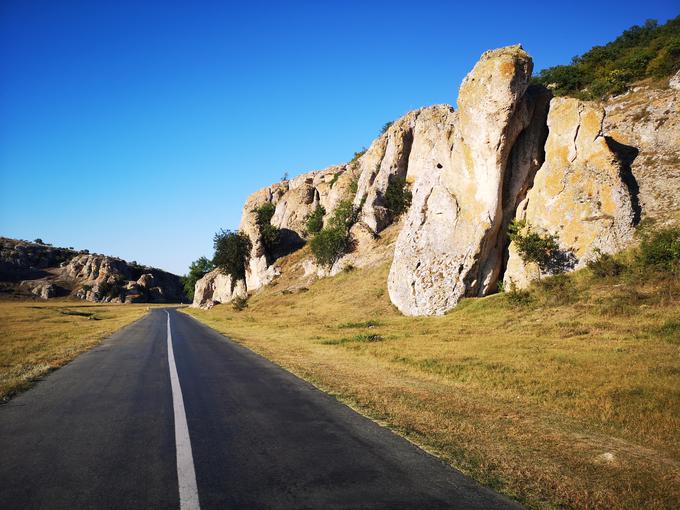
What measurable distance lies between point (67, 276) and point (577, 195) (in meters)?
141

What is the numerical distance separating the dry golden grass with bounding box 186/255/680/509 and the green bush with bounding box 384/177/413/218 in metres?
28.9

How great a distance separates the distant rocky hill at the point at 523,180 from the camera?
83.5 feet

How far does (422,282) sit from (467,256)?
391cm

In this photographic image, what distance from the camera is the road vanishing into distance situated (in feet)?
15.3

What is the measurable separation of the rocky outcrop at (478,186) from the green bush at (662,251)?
365 inches

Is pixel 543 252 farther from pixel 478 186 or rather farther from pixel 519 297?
pixel 478 186

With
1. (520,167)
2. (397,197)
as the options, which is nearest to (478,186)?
(520,167)

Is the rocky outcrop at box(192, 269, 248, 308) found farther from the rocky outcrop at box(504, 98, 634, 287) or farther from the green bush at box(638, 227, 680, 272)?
the green bush at box(638, 227, 680, 272)

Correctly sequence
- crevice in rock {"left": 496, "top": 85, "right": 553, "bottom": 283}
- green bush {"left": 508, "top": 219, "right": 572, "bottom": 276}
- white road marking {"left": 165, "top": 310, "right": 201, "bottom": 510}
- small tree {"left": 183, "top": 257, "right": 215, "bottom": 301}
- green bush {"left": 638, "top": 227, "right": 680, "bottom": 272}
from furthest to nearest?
small tree {"left": 183, "top": 257, "right": 215, "bottom": 301} → crevice in rock {"left": 496, "top": 85, "right": 553, "bottom": 283} → green bush {"left": 508, "top": 219, "right": 572, "bottom": 276} → green bush {"left": 638, "top": 227, "right": 680, "bottom": 272} → white road marking {"left": 165, "top": 310, "right": 201, "bottom": 510}

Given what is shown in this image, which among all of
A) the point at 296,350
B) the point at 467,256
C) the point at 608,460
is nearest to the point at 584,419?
the point at 608,460

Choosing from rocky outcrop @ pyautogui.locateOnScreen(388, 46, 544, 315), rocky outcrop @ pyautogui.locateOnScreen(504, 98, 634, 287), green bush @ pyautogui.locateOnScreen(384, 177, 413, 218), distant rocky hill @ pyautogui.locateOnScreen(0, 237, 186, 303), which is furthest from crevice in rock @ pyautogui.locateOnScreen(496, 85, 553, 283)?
distant rocky hill @ pyautogui.locateOnScreen(0, 237, 186, 303)

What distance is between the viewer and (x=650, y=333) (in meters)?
15.4

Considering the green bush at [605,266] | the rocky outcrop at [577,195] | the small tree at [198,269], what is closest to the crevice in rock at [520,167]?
the rocky outcrop at [577,195]

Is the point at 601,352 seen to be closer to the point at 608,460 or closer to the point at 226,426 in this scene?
the point at 608,460
